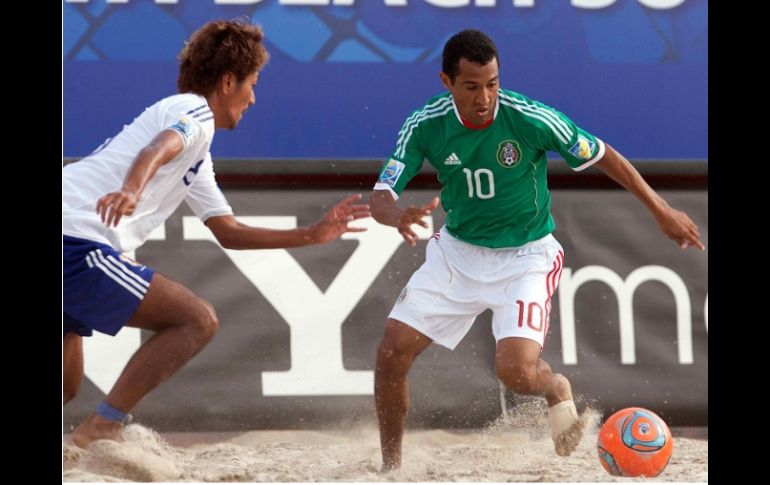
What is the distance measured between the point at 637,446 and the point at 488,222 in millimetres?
1278

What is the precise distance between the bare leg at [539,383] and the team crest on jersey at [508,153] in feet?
2.76

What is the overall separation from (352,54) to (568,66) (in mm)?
1362

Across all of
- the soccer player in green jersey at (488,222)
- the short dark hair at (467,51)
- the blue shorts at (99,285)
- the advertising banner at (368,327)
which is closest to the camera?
the blue shorts at (99,285)

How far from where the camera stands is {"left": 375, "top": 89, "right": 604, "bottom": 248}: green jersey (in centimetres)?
585

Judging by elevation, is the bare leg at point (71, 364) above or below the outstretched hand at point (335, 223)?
below

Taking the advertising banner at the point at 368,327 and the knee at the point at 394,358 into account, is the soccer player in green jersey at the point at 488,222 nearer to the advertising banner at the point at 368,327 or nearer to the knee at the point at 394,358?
the knee at the point at 394,358

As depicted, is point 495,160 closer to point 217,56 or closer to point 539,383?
point 539,383

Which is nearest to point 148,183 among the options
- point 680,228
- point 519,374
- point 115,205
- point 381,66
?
point 115,205

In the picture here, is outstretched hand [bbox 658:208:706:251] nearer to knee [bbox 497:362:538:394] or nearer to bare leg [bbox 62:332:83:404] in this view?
knee [bbox 497:362:538:394]

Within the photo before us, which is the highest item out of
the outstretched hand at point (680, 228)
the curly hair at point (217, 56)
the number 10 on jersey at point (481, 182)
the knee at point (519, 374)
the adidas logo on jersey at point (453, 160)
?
the curly hair at point (217, 56)

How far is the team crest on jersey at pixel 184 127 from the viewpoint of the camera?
16.9ft

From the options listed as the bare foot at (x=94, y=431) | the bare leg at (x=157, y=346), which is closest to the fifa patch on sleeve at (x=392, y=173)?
the bare leg at (x=157, y=346)
